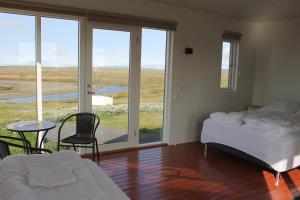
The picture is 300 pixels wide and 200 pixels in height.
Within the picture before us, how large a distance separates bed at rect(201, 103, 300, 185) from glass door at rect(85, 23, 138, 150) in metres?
1.32

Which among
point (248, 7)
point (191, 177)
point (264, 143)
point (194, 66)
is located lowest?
point (191, 177)

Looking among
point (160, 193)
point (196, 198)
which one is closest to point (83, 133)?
point (160, 193)

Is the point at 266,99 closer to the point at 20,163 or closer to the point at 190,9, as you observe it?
the point at 190,9

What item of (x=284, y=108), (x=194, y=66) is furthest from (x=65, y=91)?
(x=284, y=108)

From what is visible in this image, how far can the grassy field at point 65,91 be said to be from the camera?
3463mm

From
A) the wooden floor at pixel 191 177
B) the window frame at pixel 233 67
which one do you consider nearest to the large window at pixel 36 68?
the wooden floor at pixel 191 177

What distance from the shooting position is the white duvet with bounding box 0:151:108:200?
1414mm

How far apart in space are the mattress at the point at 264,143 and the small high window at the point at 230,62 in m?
1.70

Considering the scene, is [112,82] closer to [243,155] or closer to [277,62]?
[243,155]

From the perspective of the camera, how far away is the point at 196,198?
2812 millimetres

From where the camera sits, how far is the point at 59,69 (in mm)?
3736

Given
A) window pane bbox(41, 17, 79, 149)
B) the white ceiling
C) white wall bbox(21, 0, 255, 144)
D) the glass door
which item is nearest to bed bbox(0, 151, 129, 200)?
window pane bbox(41, 17, 79, 149)

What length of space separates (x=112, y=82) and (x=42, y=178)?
2696 mm

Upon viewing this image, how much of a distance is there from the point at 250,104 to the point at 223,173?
2888 millimetres
